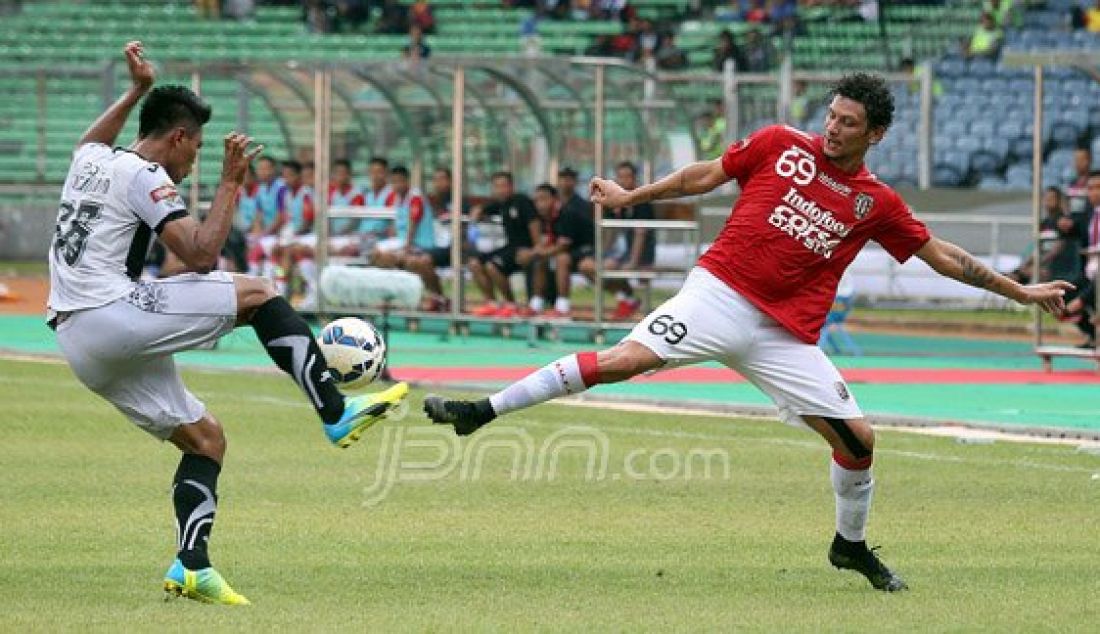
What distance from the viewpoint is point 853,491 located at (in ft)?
33.9

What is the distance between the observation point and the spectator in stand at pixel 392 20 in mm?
47219

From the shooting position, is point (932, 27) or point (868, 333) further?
point (932, 27)

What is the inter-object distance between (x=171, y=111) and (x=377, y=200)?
20.3 metres

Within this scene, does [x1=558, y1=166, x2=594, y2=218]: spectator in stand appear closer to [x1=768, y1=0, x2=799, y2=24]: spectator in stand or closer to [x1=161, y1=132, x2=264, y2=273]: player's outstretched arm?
[x1=768, y1=0, x2=799, y2=24]: spectator in stand

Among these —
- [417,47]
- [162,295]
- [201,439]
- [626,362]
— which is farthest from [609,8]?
[162,295]

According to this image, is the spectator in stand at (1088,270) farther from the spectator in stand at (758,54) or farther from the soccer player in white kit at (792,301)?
the soccer player in white kit at (792,301)

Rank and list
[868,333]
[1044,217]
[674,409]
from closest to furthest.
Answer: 1. [674,409]
2. [1044,217]
3. [868,333]

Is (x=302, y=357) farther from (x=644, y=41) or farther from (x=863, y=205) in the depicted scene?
(x=644, y=41)

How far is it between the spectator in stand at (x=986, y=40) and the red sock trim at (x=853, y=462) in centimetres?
2817

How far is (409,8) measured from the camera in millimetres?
48094

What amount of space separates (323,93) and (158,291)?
20137mm

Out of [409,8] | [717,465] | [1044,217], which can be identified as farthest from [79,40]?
[717,465]

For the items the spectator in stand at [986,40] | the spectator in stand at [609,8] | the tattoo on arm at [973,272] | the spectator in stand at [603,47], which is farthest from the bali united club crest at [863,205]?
the spectator in stand at [609,8]

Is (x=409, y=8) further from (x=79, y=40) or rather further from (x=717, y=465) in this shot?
(x=717, y=465)
